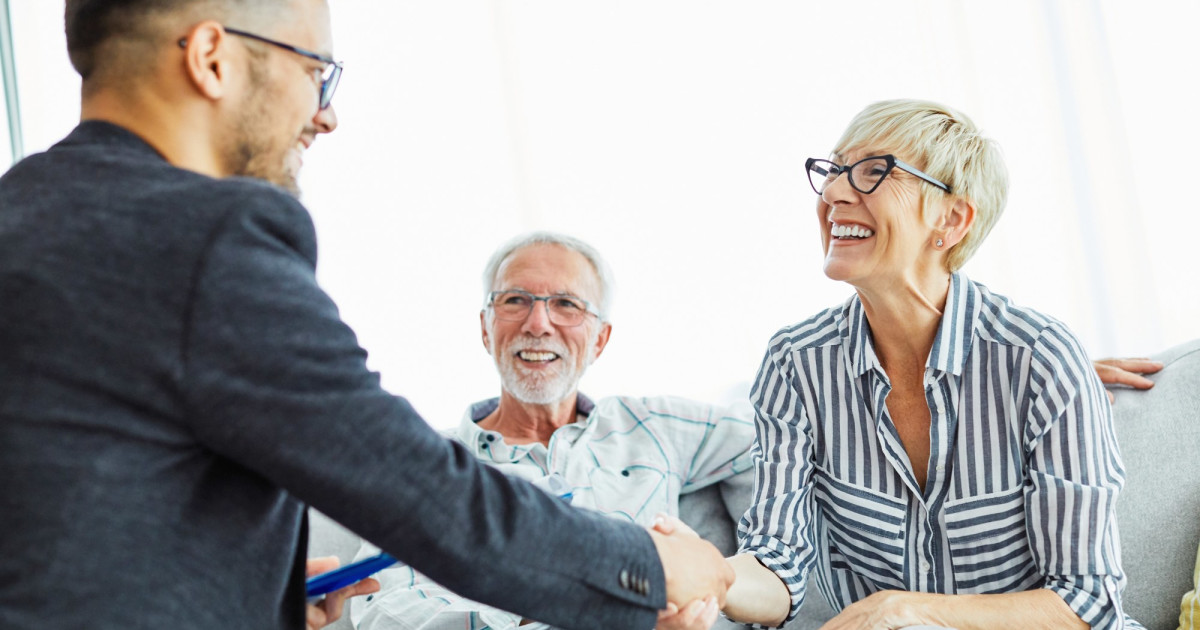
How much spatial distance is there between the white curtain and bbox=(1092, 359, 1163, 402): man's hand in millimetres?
602

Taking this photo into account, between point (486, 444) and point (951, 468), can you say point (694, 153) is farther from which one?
point (951, 468)

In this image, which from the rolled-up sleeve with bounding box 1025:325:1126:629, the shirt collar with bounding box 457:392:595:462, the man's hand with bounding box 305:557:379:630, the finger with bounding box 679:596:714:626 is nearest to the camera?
the man's hand with bounding box 305:557:379:630

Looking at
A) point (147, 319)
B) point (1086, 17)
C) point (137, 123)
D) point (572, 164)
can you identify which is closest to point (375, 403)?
point (147, 319)

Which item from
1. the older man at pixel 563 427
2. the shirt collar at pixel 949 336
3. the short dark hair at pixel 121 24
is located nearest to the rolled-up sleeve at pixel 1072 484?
the shirt collar at pixel 949 336

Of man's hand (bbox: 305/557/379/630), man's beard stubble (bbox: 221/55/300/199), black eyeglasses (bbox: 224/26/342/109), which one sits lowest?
man's hand (bbox: 305/557/379/630)

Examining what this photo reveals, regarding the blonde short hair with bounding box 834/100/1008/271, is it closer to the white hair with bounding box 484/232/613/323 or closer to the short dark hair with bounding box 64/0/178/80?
the white hair with bounding box 484/232/613/323

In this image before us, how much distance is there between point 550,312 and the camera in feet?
8.09

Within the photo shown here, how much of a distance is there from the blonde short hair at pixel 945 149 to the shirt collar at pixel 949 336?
0.08 metres

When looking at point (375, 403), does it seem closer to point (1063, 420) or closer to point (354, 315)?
point (1063, 420)

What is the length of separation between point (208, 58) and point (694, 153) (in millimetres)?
2052

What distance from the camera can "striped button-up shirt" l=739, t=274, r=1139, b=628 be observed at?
1.57 metres

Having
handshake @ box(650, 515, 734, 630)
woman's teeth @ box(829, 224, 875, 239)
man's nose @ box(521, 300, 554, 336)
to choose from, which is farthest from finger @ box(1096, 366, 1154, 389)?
man's nose @ box(521, 300, 554, 336)

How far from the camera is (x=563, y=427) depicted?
2361 millimetres

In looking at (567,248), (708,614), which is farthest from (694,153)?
(708,614)
